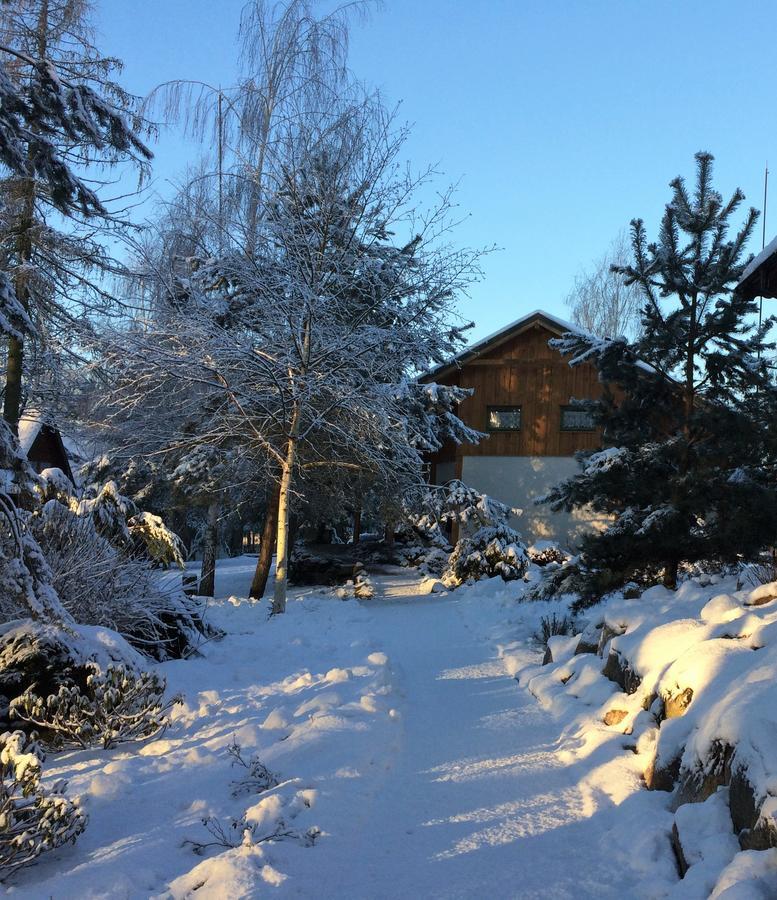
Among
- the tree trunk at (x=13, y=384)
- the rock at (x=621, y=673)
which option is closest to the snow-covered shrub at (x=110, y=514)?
the tree trunk at (x=13, y=384)

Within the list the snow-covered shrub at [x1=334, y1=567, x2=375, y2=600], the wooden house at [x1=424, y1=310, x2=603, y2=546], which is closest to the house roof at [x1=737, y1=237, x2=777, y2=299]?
the snow-covered shrub at [x1=334, y1=567, x2=375, y2=600]

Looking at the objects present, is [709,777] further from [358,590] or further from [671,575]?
[358,590]

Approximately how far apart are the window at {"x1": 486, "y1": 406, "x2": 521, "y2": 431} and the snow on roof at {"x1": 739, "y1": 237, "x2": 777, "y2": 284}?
13.7 metres

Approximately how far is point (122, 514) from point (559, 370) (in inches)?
619

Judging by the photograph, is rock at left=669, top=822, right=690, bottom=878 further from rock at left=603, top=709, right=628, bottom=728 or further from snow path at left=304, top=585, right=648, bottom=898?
rock at left=603, top=709, right=628, bottom=728

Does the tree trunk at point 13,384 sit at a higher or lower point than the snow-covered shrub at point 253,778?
higher

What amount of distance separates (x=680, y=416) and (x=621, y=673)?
14.1 feet

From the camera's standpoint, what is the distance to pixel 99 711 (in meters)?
4.98

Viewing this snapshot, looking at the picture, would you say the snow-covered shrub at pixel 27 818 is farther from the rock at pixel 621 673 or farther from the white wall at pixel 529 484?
the white wall at pixel 529 484

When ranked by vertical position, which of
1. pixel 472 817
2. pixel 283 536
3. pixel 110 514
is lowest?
pixel 472 817

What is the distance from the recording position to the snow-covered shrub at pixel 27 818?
3262 mm

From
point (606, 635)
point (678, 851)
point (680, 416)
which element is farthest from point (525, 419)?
point (678, 851)

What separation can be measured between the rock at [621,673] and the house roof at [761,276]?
493cm

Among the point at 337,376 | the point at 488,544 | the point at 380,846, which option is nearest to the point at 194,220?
the point at 337,376
